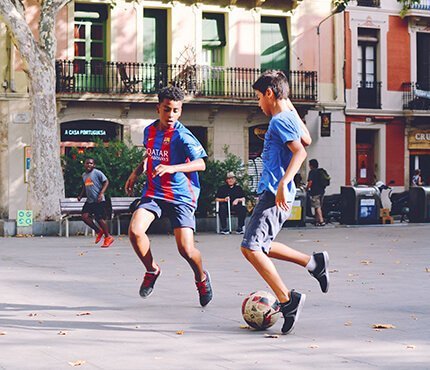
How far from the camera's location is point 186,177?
9.91m

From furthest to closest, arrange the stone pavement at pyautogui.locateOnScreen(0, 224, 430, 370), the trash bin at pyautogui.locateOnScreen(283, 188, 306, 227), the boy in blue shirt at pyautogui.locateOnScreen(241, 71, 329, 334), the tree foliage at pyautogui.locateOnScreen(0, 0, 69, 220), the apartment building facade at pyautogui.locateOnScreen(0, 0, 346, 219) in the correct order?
the apartment building facade at pyautogui.locateOnScreen(0, 0, 346, 219) < the trash bin at pyautogui.locateOnScreen(283, 188, 306, 227) < the tree foliage at pyautogui.locateOnScreen(0, 0, 69, 220) < the boy in blue shirt at pyautogui.locateOnScreen(241, 71, 329, 334) < the stone pavement at pyautogui.locateOnScreen(0, 224, 430, 370)

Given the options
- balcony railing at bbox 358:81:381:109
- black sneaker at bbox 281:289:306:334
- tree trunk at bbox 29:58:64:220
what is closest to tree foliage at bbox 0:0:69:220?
tree trunk at bbox 29:58:64:220

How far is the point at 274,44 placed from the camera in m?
35.2

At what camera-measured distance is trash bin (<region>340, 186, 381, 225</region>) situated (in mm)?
29391

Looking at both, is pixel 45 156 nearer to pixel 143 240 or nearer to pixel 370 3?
pixel 370 3

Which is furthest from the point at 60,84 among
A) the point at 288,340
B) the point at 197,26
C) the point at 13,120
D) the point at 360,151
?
the point at 288,340

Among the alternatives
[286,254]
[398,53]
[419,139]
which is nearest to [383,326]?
[286,254]

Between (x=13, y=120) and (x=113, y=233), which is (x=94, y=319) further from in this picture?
(x=13, y=120)

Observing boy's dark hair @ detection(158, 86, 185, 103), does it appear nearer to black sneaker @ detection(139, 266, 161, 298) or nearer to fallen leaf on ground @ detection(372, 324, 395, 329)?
black sneaker @ detection(139, 266, 161, 298)

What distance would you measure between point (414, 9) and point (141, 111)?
10618 millimetres

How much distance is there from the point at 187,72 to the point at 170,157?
2398cm

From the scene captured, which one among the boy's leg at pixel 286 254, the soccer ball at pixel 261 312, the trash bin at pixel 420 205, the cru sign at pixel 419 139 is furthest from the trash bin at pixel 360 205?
the soccer ball at pixel 261 312

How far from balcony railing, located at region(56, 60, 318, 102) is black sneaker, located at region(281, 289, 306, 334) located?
24.1 meters

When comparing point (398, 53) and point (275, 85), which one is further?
point (398, 53)
